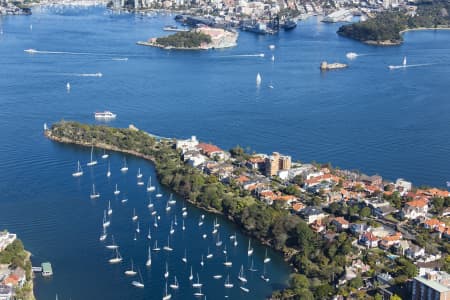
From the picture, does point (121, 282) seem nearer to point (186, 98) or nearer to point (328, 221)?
point (328, 221)

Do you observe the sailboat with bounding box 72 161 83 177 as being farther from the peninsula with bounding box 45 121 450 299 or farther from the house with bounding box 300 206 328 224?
the house with bounding box 300 206 328 224

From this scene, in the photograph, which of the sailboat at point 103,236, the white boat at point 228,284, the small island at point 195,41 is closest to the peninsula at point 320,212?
the white boat at point 228,284

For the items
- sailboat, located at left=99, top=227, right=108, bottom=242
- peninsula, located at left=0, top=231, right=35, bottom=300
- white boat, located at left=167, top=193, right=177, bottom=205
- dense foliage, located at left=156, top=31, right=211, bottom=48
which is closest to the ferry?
white boat, located at left=167, top=193, right=177, bottom=205

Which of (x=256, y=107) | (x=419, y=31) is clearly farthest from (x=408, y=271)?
(x=419, y=31)

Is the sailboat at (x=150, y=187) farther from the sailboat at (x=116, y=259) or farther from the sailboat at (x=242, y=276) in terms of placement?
the sailboat at (x=242, y=276)

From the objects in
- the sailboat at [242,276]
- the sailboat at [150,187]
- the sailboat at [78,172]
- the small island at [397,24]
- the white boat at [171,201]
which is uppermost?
the small island at [397,24]

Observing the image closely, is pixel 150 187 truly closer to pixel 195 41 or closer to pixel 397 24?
pixel 195 41

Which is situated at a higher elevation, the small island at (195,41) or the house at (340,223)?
the small island at (195,41)
